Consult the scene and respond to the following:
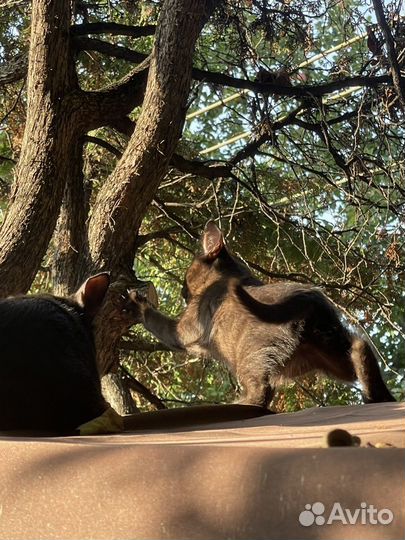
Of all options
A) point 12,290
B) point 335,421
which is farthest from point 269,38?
point 335,421

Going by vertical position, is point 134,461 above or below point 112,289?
below

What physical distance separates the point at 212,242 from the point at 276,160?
85.8 inches

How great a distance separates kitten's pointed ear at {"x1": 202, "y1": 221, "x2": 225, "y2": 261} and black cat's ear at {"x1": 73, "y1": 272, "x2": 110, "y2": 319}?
7.58 ft

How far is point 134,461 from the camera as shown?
7.11 ft

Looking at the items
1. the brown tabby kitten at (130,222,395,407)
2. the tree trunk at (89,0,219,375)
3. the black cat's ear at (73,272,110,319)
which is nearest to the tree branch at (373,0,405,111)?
the tree trunk at (89,0,219,375)

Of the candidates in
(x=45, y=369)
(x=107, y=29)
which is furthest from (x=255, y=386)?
(x=107, y=29)

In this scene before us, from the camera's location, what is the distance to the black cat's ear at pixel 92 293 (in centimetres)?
518

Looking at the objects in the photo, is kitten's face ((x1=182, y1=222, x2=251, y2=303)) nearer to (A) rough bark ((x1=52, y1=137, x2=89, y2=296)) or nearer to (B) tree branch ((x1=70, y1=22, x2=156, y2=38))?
(A) rough bark ((x1=52, y1=137, x2=89, y2=296))

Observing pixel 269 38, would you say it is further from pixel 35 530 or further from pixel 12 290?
pixel 35 530

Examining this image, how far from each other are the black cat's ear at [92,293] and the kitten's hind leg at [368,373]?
1918 mm

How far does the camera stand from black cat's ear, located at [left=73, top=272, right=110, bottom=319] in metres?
5.18

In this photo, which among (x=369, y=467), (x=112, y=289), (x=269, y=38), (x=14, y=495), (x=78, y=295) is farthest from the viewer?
(x=269, y=38)

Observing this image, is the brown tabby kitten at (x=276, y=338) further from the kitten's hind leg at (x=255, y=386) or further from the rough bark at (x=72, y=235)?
the rough bark at (x=72, y=235)

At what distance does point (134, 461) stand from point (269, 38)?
6.10 m
